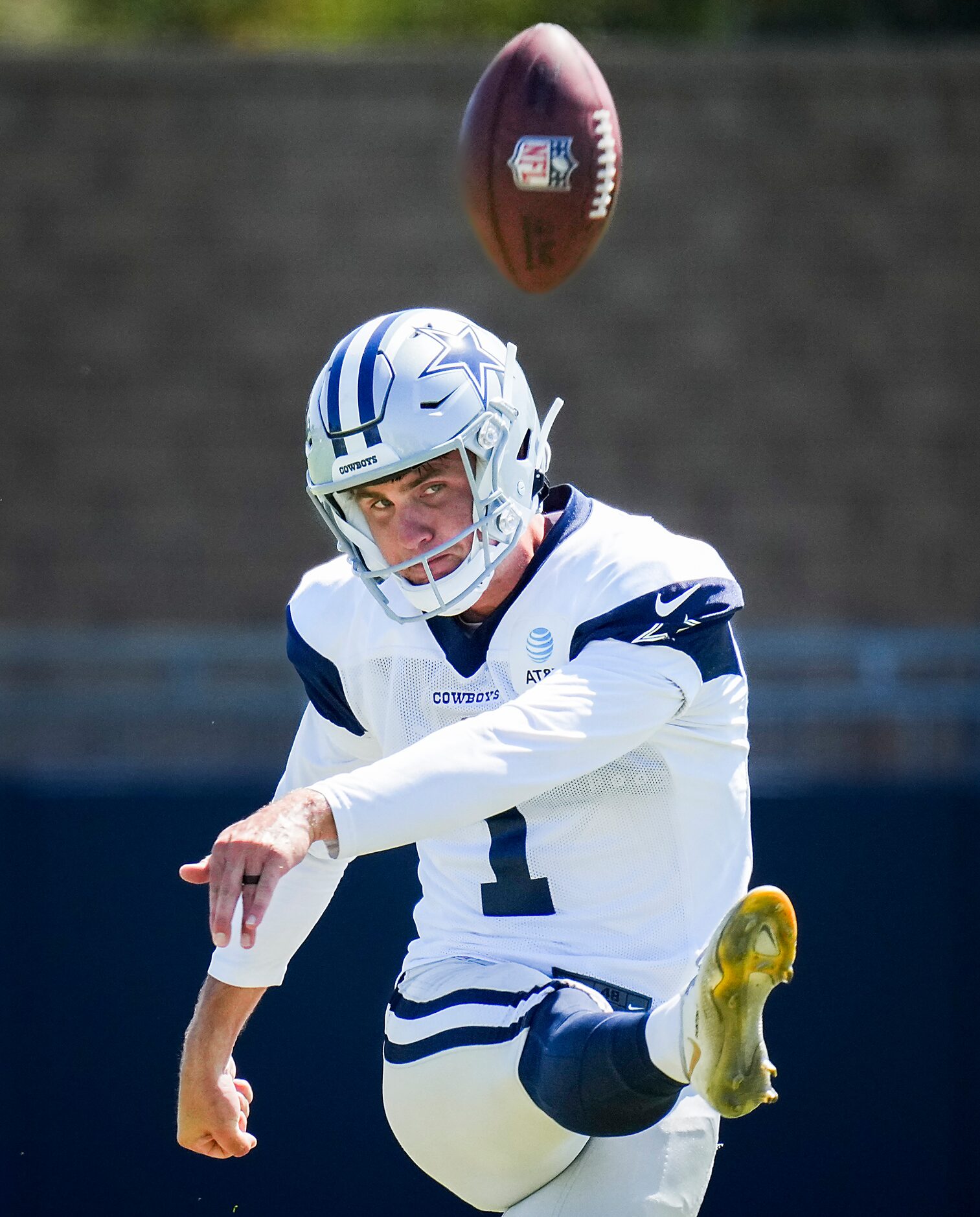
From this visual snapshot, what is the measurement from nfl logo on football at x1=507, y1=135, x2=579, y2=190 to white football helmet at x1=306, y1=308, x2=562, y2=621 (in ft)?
2.70

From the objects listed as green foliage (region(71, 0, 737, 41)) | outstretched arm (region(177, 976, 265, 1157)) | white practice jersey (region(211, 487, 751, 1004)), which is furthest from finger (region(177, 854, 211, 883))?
green foliage (region(71, 0, 737, 41))

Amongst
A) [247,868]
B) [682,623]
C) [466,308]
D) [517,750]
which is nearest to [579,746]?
[517,750]

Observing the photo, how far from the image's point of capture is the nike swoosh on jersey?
2.76 m

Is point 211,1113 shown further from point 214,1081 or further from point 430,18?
point 430,18

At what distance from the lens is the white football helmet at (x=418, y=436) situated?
2.83 metres

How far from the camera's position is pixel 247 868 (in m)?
2.25

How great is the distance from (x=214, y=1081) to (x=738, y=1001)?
1.09 m

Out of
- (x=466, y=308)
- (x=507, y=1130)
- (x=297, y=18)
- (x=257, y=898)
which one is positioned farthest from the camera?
(x=297, y=18)

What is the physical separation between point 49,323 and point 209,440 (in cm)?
114

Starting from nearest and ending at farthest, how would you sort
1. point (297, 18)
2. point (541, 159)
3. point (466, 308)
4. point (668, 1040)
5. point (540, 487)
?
1. point (668, 1040)
2. point (540, 487)
3. point (541, 159)
4. point (466, 308)
5. point (297, 18)

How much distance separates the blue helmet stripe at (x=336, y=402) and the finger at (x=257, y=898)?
0.85 m

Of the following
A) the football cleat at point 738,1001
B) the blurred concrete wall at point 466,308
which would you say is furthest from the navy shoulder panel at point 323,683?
the blurred concrete wall at point 466,308

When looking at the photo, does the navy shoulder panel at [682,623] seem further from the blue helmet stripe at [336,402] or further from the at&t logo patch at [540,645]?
the blue helmet stripe at [336,402]

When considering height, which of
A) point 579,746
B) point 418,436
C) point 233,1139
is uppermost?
point 418,436
